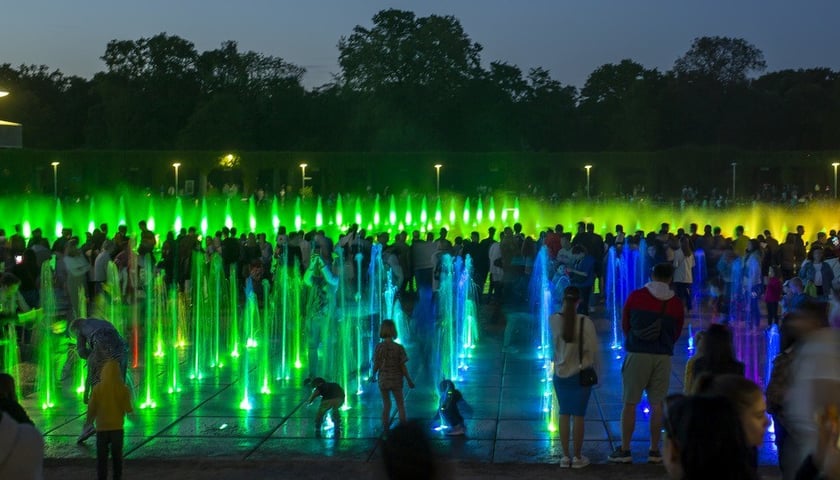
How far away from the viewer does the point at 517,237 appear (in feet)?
70.0

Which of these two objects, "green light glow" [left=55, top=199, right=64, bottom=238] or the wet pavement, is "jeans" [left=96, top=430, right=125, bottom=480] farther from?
"green light glow" [left=55, top=199, right=64, bottom=238]

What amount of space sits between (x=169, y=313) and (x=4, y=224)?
23.2 meters

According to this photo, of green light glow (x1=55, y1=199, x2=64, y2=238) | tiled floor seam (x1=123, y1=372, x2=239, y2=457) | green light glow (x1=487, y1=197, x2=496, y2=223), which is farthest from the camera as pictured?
green light glow (x1=487, y1=197, x2=496, y2=223)

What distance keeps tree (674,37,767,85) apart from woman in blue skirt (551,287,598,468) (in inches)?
3516

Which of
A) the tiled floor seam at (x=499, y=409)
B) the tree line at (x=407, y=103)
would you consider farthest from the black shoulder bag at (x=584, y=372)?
the tree line at (x=407, y=103)

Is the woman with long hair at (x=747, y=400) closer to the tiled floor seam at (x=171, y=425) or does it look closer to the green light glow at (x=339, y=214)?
the tiled floor seam at (x=171, y=425)

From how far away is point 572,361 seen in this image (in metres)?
9.29

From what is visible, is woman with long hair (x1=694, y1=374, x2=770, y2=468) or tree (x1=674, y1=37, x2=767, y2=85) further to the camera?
tree (x1=674, y1=37, x2=767, y2=85)

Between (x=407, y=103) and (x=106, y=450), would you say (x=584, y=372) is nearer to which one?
(x=106, y=450)

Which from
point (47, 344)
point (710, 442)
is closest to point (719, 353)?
point (710, 442)

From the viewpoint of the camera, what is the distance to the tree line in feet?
259

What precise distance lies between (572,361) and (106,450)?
360cm

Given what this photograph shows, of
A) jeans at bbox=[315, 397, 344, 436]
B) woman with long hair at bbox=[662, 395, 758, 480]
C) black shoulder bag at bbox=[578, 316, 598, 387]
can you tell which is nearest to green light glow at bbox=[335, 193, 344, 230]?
jeans at bbox=[315, 397, 344, 436]

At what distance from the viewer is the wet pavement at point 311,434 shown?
31.1 feet
